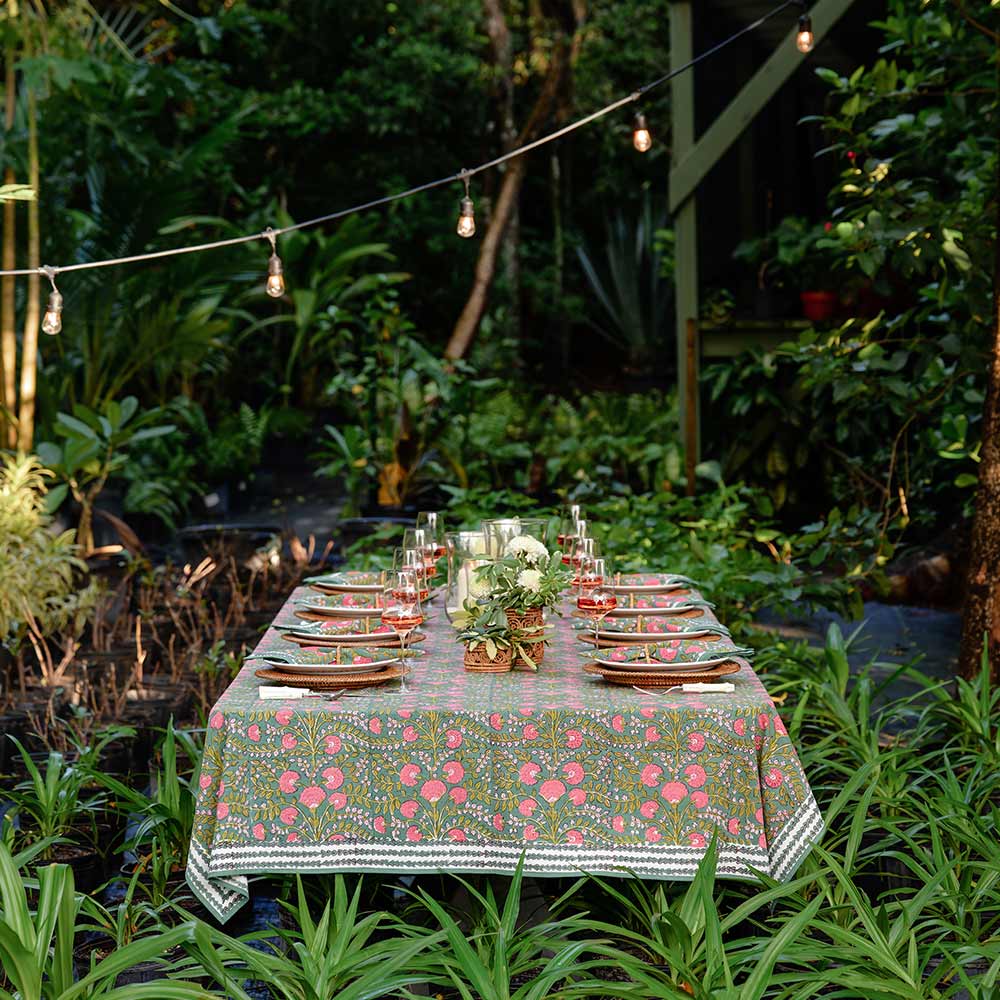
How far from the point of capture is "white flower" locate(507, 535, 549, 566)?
283cm

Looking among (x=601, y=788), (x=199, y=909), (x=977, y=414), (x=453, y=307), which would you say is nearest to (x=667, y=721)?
(x=601, y=788)

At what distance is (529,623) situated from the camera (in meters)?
2.72

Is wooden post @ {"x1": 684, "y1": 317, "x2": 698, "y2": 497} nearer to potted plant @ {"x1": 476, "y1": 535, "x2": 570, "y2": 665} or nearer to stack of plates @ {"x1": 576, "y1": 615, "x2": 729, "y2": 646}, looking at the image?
stack of plates @ {"x1": 576, "y1": 615, "x2": 729, "y2": 646}

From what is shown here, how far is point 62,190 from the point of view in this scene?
293 inches

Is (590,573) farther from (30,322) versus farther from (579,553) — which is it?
(30,322)

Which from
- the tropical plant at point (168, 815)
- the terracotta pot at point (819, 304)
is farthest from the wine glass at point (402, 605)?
the terracotta pot at point (819, 304)

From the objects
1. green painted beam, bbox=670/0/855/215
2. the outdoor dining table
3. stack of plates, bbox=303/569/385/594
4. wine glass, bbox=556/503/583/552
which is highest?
green painted beam, bbox=670/0/855/215

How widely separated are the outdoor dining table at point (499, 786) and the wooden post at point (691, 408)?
4569 mm

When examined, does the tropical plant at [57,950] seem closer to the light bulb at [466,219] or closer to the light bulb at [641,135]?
the light bulb at [466,219]

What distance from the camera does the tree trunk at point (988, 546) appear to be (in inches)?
141

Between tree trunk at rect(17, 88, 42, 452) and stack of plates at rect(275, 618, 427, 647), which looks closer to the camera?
stack of plates at rect(275, 618, 427, 647)

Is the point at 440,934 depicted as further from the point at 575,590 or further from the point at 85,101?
the point at 85,101

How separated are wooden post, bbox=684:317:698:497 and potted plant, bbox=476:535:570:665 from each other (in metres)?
4.28

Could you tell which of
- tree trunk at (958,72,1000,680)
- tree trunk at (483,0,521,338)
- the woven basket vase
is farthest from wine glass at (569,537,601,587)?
tree trunk at (483,0,521,338)
